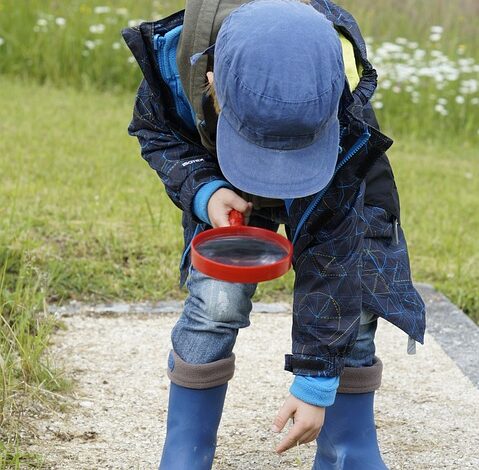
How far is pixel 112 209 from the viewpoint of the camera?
4129mm

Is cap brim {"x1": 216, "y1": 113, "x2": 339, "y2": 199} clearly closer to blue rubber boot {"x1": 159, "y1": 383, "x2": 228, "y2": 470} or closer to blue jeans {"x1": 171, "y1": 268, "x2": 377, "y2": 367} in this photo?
blue jeans {"x1": 171, "y1": 268, "x2": 377, "y2": 367}

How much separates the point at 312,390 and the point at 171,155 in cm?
59

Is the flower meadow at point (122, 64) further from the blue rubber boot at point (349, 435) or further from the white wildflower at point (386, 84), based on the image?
the blue rubber boot at point (349, 435)

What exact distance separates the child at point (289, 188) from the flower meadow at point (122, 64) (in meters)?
4.22

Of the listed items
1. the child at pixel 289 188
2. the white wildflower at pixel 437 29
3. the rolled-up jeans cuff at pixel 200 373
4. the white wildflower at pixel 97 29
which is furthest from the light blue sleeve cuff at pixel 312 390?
the white wildflower at pixel 437 29

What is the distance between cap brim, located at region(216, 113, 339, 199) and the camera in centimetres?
184

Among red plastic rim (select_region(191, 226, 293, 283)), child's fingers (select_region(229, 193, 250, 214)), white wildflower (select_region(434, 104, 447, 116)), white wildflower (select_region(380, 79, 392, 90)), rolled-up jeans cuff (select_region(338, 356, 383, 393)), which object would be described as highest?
child's fingers (select_region(229, 193, 250, 214))

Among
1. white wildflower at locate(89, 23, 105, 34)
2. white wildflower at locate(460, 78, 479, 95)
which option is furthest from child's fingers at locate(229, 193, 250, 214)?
white wildflower at locate(89, 23, 105, 34)

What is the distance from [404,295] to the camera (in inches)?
94.0

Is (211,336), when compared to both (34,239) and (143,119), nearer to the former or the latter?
(143,119)

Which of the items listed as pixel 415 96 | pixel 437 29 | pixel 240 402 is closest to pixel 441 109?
pixel 415 96

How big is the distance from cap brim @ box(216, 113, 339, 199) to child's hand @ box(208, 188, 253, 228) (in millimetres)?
197

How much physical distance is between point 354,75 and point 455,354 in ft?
4.81

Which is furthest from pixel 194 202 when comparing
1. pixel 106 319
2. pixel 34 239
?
pixel 34 239
